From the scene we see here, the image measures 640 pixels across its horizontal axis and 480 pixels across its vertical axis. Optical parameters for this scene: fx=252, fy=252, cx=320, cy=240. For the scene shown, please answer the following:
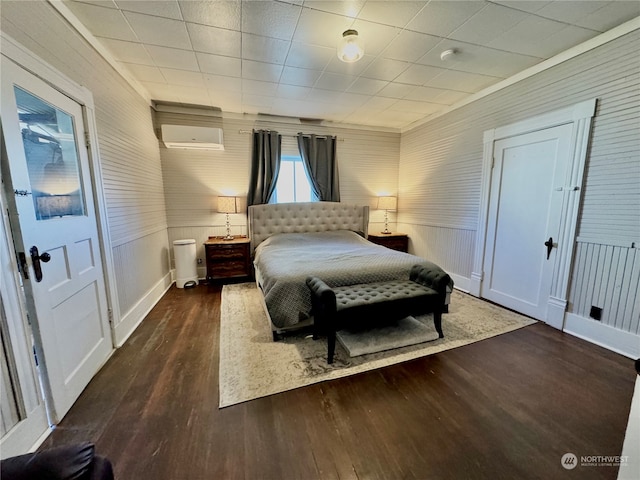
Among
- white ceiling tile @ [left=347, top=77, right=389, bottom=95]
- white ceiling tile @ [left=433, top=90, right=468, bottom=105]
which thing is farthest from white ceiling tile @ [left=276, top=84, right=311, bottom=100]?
white ceiling tile @ [left=433, top=90, right=468, bottom=105]

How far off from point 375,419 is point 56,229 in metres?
2.42

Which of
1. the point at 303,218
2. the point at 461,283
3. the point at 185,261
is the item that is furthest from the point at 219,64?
the point at 461,283

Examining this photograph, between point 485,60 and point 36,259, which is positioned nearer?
point 36,259

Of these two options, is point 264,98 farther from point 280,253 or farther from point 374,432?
point 374,432

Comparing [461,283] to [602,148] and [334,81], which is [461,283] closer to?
[602,148]

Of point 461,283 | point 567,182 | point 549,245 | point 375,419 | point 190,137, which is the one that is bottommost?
point 375,419

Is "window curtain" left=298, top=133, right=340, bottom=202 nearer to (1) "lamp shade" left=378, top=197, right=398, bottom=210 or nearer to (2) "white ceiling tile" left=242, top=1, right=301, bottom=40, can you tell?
(1) "lamp shade" left=378, top=197, right=398, bottom=210

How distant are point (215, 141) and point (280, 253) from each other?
2.12 metres

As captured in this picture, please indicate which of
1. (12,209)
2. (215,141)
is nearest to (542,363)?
(12,209)

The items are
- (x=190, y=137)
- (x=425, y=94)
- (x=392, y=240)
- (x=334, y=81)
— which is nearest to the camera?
→ (x=334, y=81)

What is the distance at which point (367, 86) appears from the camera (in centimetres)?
321

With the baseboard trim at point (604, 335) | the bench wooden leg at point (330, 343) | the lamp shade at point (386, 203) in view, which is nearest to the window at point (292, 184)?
the lamp shade at point (386, 203)

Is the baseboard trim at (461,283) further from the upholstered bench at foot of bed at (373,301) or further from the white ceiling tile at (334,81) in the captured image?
the white ceiling tile at (334,81)

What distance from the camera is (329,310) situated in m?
2.10
